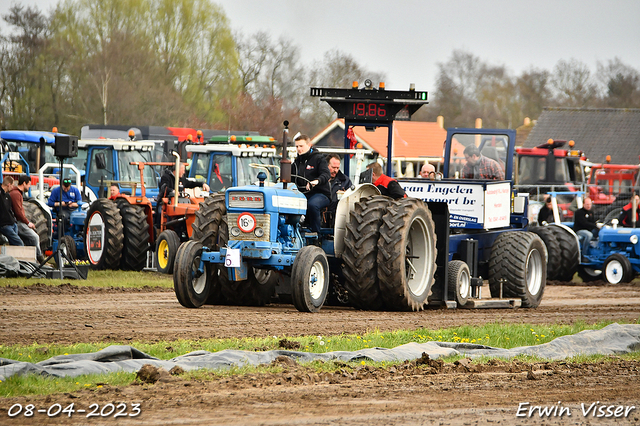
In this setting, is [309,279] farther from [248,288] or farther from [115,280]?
[115,280]

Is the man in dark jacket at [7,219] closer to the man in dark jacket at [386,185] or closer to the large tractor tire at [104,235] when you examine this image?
the large tractor tire at [104,235]

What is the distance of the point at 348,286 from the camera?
Result: 1138cm

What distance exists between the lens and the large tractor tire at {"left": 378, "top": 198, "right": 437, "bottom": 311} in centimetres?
1116

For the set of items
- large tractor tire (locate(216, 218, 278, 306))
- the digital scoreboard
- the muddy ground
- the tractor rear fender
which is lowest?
the muddy ground

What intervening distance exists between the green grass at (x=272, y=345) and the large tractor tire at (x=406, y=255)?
147cm

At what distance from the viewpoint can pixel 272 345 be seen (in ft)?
25.8

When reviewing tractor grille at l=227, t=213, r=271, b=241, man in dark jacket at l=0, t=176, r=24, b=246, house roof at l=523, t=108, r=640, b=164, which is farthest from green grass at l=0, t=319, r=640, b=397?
house roof at l=523, t=108, r=640, b=164

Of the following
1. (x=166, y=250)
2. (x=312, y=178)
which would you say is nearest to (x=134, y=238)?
(x=166, y=250)

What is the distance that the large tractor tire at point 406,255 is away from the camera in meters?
11.2

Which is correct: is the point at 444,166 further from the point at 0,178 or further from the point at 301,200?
the point at 0,178

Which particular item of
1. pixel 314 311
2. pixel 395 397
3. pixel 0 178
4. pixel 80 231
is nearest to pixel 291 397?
pixel 395 397

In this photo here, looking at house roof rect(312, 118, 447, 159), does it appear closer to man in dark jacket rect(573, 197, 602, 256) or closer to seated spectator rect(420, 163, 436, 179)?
man in dark jacket rect(573, 197, 602, 256)

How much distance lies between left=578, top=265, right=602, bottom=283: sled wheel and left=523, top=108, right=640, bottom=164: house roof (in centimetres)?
3410

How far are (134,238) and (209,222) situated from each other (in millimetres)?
6457
